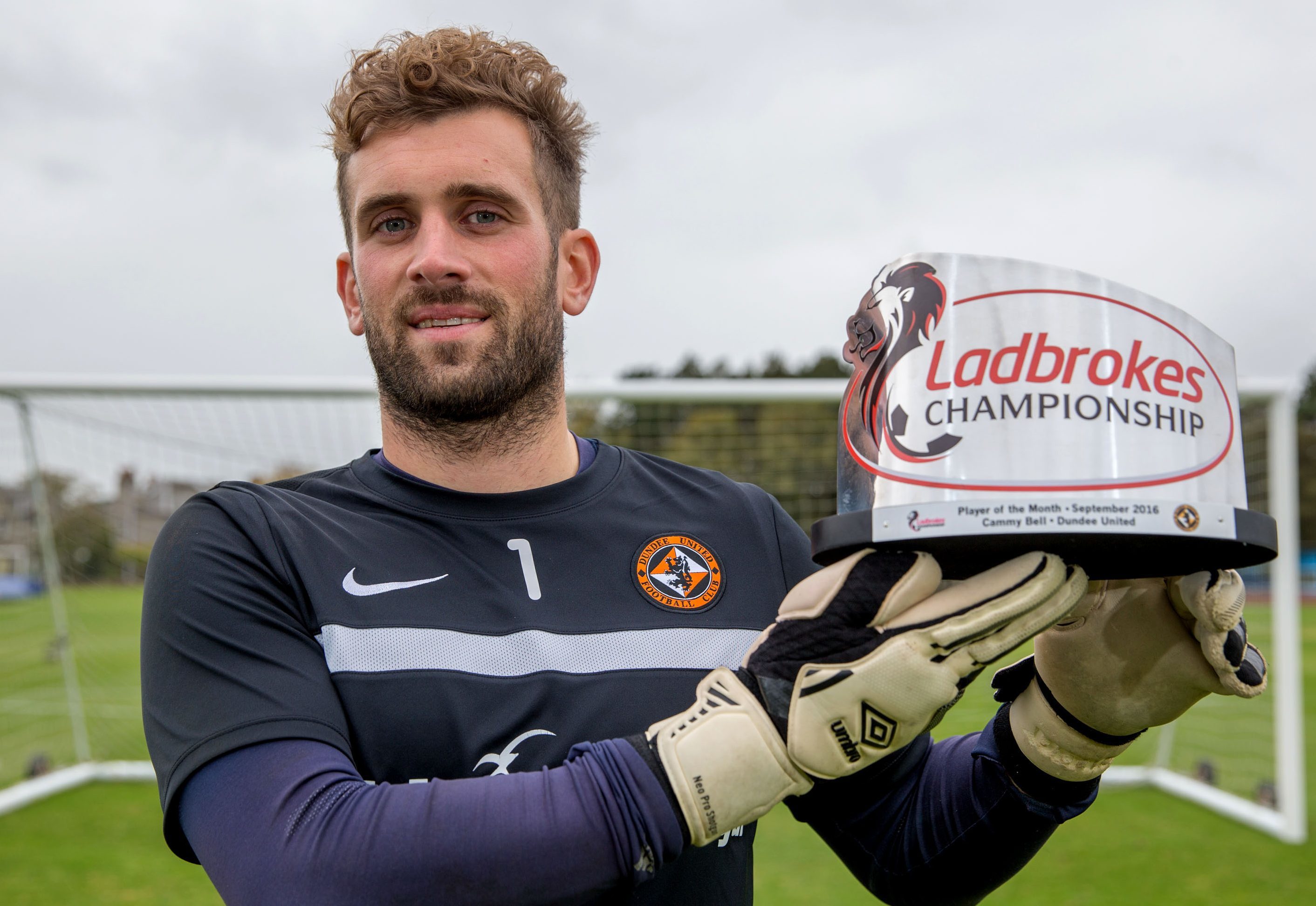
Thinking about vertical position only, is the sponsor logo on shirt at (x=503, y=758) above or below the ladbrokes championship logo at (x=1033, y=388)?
below

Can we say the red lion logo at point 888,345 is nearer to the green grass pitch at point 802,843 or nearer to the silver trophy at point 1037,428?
the silver trophy at point 1037,428

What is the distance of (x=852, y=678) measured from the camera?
1.14m

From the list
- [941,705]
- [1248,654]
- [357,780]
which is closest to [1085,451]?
[941,705]

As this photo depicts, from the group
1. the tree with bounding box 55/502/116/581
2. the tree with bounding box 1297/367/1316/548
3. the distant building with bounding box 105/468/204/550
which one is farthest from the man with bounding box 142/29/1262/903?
the tree with bounding box 1297/367/1316/548

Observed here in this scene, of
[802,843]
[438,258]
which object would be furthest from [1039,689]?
[802,843]

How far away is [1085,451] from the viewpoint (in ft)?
3.71

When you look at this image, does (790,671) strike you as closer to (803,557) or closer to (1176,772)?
(803,557)

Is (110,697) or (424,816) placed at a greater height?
(424,816)

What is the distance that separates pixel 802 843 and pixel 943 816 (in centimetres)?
383

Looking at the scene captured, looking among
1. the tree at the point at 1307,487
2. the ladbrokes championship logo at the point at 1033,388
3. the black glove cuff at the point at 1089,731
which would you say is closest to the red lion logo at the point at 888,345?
the ladbrokes championship logo at the point at 1033,388

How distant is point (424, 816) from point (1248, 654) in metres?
1.04

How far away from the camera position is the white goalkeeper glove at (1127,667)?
4.31 feet

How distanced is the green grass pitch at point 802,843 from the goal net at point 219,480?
0.13ft

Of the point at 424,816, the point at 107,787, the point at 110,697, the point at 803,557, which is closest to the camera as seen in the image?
the point at 424,816
